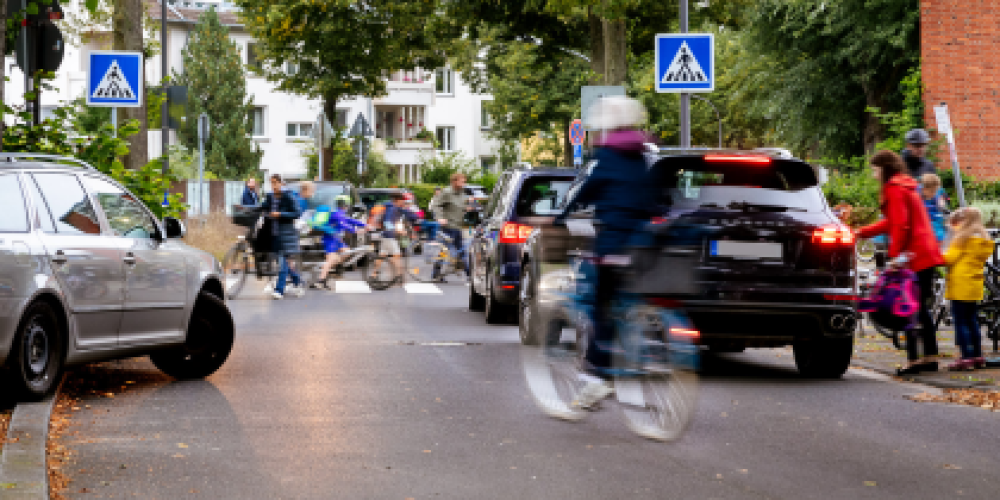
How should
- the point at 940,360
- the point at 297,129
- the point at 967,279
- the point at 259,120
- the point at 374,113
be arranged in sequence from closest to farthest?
the point at 967,279
the point at 940,360
the point at 259,120
the point at 297,129
the point at 374,113

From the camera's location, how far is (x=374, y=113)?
86188 mm

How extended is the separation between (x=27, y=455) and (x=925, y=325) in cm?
702

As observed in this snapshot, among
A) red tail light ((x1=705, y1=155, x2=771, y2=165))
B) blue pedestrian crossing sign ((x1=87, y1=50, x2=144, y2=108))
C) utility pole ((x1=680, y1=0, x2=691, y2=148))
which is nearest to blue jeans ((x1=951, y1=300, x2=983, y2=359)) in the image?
red tail light ((x1=705, y1=155, x2=771, y2=165))

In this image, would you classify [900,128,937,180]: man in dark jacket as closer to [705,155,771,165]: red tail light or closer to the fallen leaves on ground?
[705,155,771,165]: red tail light

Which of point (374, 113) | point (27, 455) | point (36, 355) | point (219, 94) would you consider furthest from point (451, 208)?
point (374, 113)

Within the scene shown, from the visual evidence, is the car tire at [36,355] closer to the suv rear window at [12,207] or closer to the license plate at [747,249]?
the suv rear window at [12,207]

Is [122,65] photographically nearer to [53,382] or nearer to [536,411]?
[53,382]

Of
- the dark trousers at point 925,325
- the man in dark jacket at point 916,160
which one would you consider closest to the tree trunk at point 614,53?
the man in dark jacket at point 916,160

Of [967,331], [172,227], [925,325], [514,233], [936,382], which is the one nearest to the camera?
[172,227]

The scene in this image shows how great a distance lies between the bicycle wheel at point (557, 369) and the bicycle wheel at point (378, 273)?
46.5 feet

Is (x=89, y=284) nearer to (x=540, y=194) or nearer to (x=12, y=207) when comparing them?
(x=12, y=207)

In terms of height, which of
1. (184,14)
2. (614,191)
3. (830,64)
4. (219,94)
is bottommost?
(614,191)

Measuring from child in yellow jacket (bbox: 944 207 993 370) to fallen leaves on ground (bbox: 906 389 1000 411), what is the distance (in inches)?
38.4

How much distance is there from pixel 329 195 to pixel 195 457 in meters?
21.2
